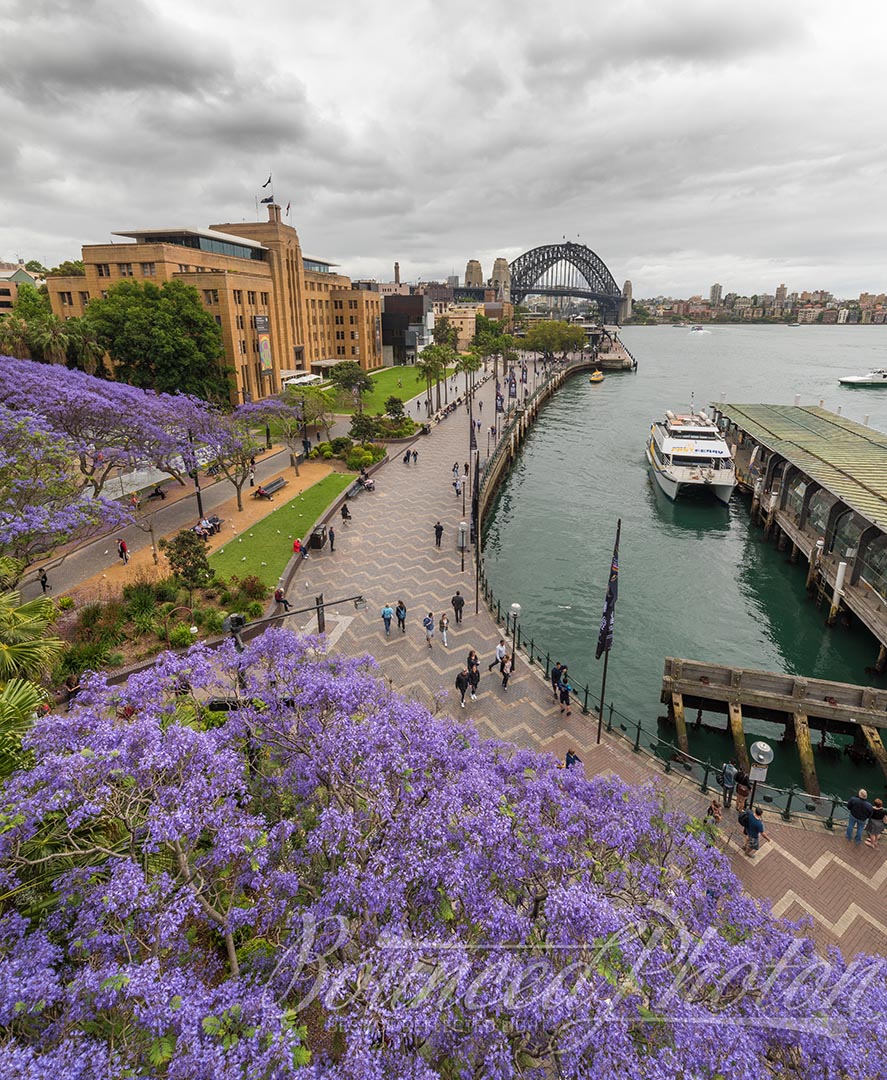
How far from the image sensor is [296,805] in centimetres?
975

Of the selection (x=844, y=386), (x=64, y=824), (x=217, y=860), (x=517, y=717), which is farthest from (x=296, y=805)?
(x=844, y=386)

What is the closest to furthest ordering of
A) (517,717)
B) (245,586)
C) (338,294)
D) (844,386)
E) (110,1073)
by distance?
(110,1073), (517,717), (245,586), (338,294), (844,386)

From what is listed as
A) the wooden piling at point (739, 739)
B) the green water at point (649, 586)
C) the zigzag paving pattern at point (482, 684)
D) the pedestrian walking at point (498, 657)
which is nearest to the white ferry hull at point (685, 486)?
the green water at point (649, 586)

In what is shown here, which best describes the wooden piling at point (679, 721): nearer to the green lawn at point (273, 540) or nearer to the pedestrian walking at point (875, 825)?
the pedestrian walking at point (875, 825)

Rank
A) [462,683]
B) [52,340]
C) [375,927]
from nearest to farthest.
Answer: [375,927], [462,683], [52,340]

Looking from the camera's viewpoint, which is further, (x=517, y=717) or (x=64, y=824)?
(x=517, y=717)

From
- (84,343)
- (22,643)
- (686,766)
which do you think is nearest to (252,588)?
(22,643)

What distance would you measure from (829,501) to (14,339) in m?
59.6

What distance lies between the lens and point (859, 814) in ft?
44.9

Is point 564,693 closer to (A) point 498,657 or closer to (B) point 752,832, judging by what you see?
(A) point 498,657

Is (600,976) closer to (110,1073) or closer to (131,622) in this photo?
(110,1073)

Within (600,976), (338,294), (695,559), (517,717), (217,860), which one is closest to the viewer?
(600,976)

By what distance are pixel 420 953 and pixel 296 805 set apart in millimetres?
3602

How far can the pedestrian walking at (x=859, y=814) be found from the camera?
13.7m
